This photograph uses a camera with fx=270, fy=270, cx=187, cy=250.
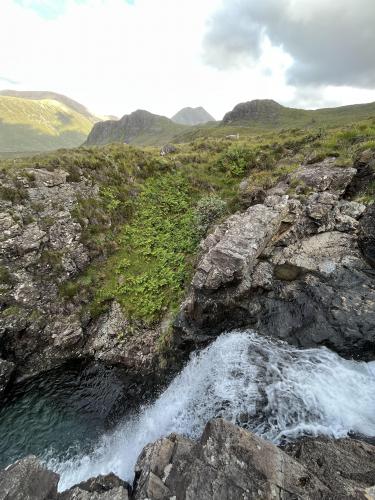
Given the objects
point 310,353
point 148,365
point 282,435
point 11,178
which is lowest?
point 148,365

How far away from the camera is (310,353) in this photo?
38.8 feet

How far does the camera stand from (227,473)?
734cm

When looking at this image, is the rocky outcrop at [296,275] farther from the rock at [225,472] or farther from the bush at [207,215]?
the rock at [225,472]

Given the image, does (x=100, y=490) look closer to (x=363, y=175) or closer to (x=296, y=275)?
(x=296, y=275)

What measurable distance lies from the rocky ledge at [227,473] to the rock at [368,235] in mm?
8035

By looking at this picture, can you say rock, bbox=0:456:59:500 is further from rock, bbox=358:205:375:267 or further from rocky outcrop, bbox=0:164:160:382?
rock, bbox=358:205:375:267

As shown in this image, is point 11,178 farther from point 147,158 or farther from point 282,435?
point 282,435

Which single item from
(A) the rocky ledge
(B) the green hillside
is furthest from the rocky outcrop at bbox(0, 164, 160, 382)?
(B) the green hillside

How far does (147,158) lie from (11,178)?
1337 cm

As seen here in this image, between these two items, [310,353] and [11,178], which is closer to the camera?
[310,353]

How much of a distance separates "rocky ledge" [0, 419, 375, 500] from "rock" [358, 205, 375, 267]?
8.03m

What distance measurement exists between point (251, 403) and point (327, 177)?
13940 mm

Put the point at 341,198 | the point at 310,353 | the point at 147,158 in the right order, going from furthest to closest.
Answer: the point at 147,158 → the point at 341,198 → the point at 310,353

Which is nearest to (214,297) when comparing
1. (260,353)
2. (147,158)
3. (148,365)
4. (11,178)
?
(260,353)
